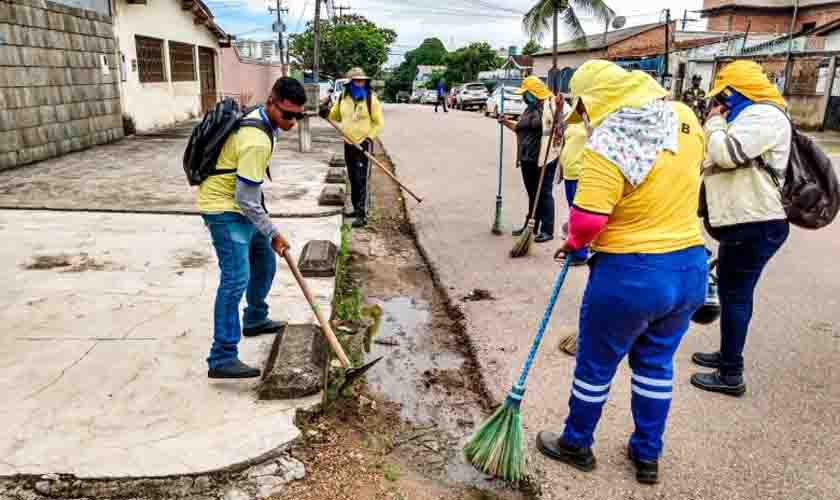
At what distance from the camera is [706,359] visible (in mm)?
3955

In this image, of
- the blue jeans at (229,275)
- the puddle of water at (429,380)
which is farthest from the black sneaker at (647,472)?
the blue jeans at (229,275)

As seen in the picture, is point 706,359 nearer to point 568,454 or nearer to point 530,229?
point 568,454

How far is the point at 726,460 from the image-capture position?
2.95 metres

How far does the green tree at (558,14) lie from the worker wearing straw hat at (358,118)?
1976 cm

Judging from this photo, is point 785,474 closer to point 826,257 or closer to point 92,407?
point 92,407

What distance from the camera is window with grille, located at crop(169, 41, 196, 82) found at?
1739 centimetres

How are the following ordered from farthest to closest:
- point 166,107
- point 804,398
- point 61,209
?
point 166,107 → point 61,209 → point 804,398

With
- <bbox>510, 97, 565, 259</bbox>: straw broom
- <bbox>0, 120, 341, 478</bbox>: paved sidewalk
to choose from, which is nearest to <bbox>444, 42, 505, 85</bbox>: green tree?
<bbox>510, 97, 565, 259</bbox>: straw broom

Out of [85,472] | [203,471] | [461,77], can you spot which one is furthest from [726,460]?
[461,77]

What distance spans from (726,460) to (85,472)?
2.87m

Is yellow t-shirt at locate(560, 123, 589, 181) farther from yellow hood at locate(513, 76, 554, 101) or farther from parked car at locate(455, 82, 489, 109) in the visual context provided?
parked car at locate(455, 82, 489, 109)

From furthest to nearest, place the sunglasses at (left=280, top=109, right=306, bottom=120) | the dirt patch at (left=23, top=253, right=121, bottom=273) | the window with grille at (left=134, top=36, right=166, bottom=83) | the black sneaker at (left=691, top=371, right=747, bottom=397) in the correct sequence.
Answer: the window with grille at (left=134, top=36, right=166, bottom=83), the dirt patch at (left=23, top=253, right=121, bottom=273), the black sneaker at (left=691, top=371, right=747, bottom=397), the sunglasses at (left=280, top=109, right=306, bottom=120)

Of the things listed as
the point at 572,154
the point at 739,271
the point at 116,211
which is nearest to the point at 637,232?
the point at 739,271

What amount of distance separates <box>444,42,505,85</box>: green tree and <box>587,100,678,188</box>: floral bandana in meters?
56.0
